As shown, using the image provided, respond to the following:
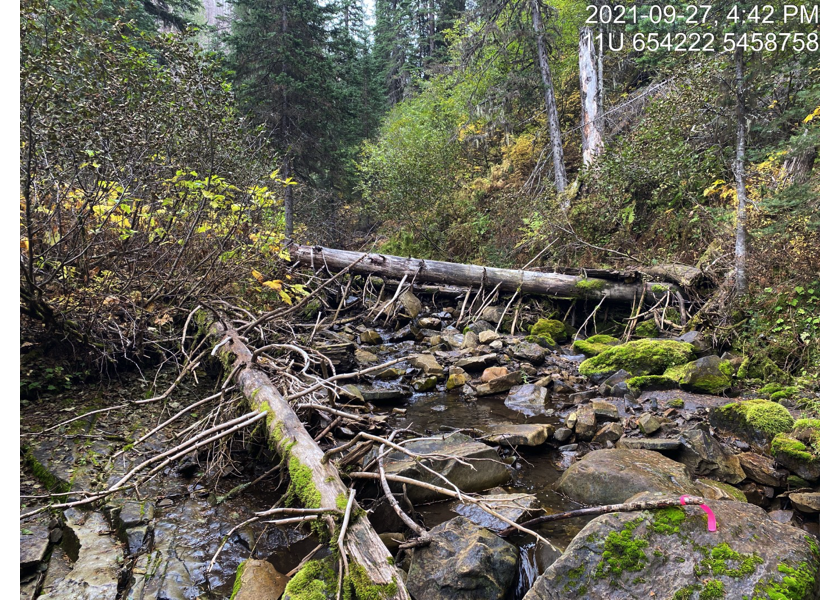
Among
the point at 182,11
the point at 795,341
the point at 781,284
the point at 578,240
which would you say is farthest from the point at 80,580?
the point at 182,11

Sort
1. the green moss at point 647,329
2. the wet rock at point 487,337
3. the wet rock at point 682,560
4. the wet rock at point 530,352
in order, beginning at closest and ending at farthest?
the wet rock at point 682,560, the wet rock at point 530,352, the green moss at point 647,329, the wet rock at point 487,337

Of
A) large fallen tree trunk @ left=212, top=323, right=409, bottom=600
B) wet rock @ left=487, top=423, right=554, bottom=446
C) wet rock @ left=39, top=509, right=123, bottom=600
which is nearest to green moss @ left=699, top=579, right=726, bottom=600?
large fallen tree trunk @ left=212, top=323, right=409, bottom=600

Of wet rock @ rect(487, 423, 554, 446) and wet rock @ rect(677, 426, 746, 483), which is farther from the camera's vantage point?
wet rock @ rect(487, 423, 554, 446)

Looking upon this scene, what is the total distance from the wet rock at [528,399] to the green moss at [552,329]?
9.32 feet

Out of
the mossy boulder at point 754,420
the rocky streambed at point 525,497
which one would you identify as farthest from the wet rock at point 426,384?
the mossy boulder at point 754,420

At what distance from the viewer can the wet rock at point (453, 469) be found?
13.8 ft

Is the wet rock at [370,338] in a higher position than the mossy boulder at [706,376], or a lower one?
higher

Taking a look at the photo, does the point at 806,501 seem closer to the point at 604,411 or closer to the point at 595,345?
the point at 604,411

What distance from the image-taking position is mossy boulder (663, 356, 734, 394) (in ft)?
20.8

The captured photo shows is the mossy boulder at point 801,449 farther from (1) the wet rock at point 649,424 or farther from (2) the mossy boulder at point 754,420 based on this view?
(1) the wet rock at point 649,424

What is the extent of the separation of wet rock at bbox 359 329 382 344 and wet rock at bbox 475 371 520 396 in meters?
3.24

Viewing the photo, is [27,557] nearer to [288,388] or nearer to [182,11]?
[288,388]

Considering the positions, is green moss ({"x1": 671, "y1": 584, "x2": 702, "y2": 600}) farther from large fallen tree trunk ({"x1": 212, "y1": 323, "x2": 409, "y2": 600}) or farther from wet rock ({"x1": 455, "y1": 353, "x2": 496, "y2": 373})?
wet rock ({"x1": 455, "y1": 353, "x2": 496, "y2": 373})

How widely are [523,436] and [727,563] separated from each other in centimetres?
272
